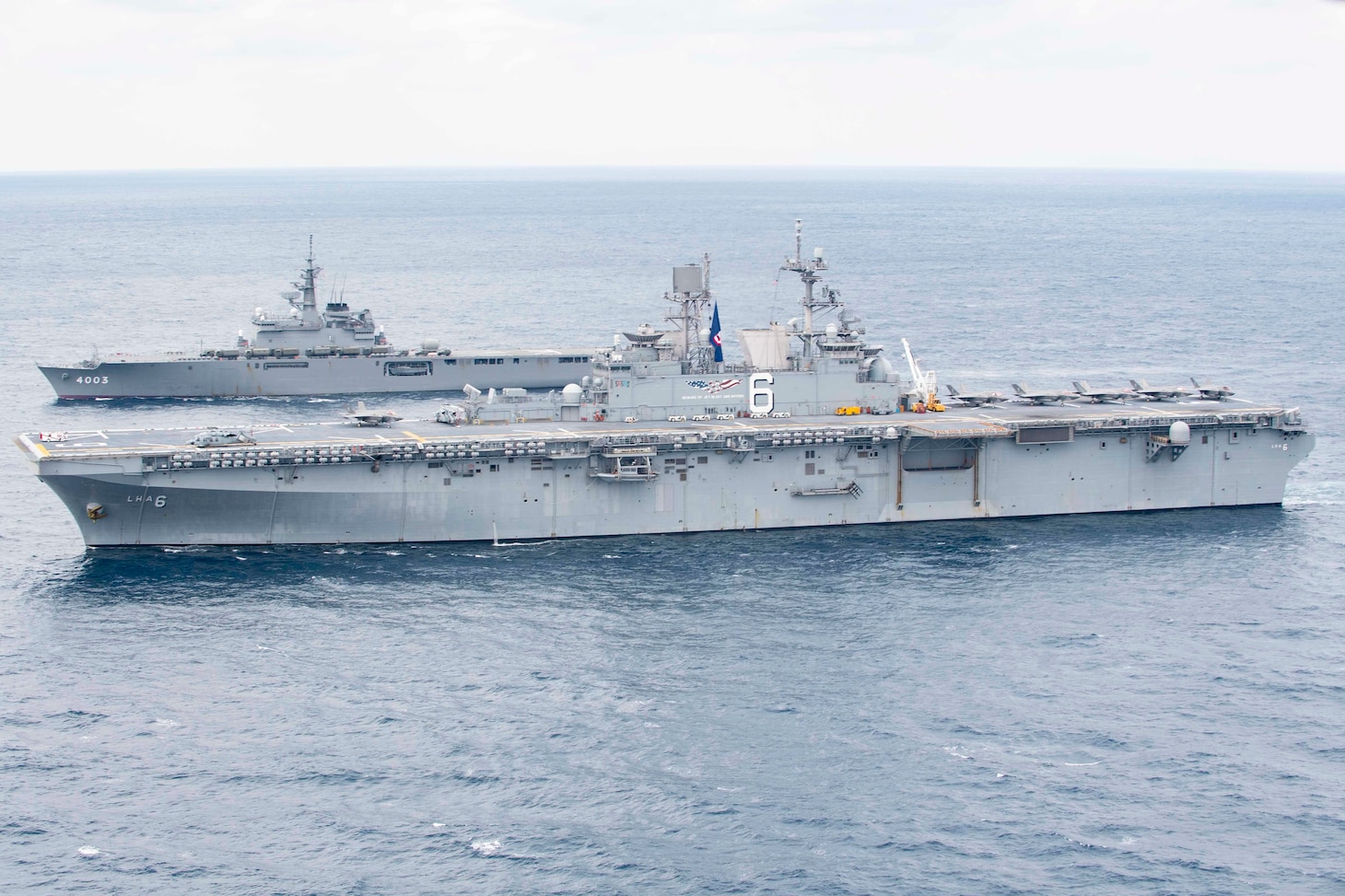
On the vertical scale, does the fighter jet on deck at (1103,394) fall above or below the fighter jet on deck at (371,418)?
above

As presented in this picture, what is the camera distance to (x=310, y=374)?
6662 centimetres

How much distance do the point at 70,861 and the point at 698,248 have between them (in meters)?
116

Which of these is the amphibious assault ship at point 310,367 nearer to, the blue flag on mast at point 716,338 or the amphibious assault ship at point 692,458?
the amphibious assault ship at point 692,458

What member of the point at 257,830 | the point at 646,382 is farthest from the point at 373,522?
the point at 257,830

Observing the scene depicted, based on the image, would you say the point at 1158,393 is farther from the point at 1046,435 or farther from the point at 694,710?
the point at 694,710

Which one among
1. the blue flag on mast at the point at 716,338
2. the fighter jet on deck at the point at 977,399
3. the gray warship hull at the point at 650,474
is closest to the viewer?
the gray warship hull at the point at 650,474

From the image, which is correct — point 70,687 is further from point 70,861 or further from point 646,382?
point 646,382

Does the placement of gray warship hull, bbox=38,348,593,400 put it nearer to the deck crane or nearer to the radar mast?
the radar mast

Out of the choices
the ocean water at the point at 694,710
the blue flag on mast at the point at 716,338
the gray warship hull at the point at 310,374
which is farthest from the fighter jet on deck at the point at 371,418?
the gray warship hull at the point at 310,374

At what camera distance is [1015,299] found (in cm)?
9219

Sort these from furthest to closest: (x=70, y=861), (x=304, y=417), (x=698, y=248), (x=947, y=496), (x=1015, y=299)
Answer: (x=698, y=248)
(x=1015, y=299)
(x=304, y=417)
(x=947, y=496)
(x=70, y=861)

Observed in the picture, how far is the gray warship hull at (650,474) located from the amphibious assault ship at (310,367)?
23.6m

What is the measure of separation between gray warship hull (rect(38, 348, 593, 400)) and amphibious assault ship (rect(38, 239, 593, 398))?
4cm

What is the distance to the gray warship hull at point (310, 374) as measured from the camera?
64.2 meters
